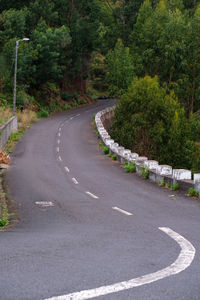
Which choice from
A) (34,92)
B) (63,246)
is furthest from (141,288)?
Result: (34,92)

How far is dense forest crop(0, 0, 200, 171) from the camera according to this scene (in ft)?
139

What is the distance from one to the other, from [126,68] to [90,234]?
55315mm

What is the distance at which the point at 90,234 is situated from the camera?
840 centimetres

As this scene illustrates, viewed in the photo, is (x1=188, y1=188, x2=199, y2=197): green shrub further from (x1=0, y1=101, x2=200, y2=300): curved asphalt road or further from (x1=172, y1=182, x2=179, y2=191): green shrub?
(x1=172, y1=182, x2=179, y2=191): green shrub

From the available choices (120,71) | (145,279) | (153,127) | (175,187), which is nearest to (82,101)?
(120,71)

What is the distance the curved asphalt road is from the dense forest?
19956 millimetres

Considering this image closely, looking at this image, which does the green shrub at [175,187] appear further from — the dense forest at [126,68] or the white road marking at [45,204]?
the dense forest at [126,68]

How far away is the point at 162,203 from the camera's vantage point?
44.1 ft

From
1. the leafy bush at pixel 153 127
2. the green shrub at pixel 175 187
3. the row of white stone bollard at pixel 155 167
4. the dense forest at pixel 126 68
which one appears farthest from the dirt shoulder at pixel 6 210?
the dense forest at pixel 126 68

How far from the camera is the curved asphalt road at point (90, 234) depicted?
505 cm

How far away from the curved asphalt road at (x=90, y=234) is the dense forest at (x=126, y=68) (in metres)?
20.0

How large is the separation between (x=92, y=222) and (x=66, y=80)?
6387 centimetres

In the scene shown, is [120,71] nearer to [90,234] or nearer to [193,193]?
[193,193]

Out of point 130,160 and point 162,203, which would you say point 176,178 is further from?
point 130,160
